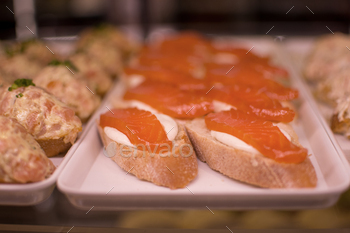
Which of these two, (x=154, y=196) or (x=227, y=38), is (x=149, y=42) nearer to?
(x=227, y=38)

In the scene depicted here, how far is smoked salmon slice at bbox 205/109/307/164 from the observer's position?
70.8 inches

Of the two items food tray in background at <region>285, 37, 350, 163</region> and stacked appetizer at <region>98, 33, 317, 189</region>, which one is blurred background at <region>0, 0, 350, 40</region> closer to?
food tray in background at <region>285, 37, 350, 163</region>

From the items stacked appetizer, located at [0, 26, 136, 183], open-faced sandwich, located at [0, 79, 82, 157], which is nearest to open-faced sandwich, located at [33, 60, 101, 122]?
stacked appetizer, located at [0, 26, 136, 183]

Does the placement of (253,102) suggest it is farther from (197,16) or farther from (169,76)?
(197,16)

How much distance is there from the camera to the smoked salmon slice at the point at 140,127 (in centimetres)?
200

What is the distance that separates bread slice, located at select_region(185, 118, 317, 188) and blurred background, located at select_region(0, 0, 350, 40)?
3.56 metres

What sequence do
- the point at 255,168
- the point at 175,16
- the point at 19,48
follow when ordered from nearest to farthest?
the point at 255,168, the point at 19,48, the point at 175,16

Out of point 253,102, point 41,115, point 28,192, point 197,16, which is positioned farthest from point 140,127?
point 197,16

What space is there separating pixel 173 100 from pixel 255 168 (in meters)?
0.95

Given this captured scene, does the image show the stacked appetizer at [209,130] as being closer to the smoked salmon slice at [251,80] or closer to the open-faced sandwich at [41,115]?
the smoked salmon slice at [251,80]

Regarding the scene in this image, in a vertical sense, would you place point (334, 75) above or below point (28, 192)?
above

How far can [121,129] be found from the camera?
6.87 ft

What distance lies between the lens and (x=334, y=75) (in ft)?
9.23

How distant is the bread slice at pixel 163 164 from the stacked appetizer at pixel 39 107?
1.45ft
